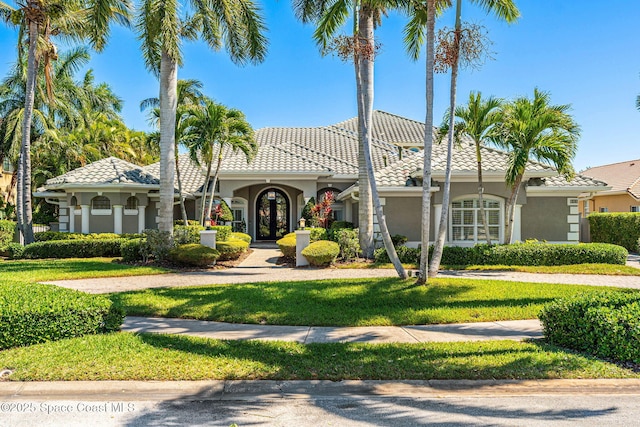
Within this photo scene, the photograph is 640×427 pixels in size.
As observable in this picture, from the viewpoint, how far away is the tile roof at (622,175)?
30.0 metres

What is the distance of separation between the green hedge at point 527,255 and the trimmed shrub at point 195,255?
657 cm

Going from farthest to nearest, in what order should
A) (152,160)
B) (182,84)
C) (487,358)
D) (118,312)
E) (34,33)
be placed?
(152,160)
(182,84)
(34,33)
(118,312)
(487,358)

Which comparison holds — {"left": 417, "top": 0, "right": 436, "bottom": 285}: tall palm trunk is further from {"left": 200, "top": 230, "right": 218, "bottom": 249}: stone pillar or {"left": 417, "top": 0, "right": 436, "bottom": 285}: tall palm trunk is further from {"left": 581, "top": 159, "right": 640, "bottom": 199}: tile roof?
{"left": 581, "top": 159, "right": 640, "bottom": 199}: tile roof

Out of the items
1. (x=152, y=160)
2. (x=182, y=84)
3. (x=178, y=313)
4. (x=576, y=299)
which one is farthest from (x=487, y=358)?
(x=152, y=160)

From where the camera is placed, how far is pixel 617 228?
21484mm

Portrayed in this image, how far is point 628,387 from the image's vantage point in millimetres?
5086

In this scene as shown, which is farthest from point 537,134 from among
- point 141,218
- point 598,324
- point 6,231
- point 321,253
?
point 6,231

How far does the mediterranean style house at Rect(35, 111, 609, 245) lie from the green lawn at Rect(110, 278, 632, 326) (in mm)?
6379

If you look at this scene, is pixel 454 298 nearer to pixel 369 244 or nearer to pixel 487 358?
pixel 487 358

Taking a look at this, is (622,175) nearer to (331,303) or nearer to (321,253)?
(321,253)

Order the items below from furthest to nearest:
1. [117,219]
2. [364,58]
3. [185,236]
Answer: [117,219]
[185,236]
[364,58]

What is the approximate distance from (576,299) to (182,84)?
19972 millimetres

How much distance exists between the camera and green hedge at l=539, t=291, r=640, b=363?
5609mm

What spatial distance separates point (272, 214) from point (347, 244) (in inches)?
443
